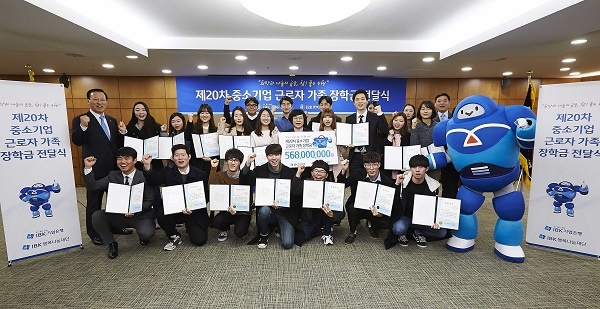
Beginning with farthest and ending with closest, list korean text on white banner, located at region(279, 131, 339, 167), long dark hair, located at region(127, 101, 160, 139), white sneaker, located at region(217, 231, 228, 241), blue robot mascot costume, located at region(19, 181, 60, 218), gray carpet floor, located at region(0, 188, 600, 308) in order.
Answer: long dark hair, located at region(127, 101, 160, 139), korean text on white banner, located at region(279, 131, 339, 167), white sneaker, located at region(217, 231, 228, 241), blue robot mascot costume, located at region(19, 181, 60, 218), gray carpet floor, located at region(0, 188, 600, 308)

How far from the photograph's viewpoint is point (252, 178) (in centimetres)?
314

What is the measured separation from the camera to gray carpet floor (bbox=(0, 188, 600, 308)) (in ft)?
6.95

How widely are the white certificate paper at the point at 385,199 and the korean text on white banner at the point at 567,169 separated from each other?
1.46 m

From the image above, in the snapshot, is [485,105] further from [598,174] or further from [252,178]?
[252,178]

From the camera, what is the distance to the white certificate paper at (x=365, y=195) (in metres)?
2.88

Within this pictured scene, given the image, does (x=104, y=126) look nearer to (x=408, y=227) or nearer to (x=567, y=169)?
(x=408, y=227)


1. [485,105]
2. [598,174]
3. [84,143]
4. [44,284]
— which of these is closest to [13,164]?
[84,143]

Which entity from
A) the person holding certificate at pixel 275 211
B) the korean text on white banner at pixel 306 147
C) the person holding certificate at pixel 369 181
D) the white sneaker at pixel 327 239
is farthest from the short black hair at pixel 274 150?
the white sneaker at pixel 327 239

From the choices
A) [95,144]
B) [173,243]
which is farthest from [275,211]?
[95,144]

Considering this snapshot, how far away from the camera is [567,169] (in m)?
2.70

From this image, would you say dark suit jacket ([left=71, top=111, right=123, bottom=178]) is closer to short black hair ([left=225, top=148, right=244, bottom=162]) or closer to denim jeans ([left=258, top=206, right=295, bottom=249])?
short black hair ([left=225, top=148, right=244, bottom=162])

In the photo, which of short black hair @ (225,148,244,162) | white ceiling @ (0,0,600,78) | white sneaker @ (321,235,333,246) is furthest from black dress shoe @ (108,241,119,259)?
white ceiling @ (0,0,600,78)

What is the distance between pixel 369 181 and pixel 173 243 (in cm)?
217

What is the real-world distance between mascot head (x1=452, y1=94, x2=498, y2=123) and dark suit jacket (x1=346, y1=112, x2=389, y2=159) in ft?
3.04
